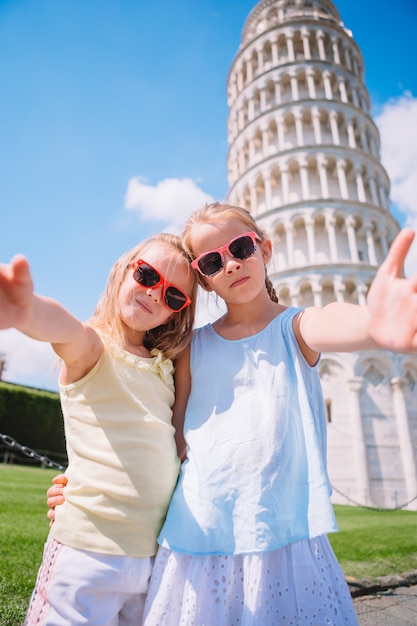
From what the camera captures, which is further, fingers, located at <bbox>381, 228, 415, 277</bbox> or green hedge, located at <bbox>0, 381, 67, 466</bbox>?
green hedge, located at <bbox>0, 381, 67, 466</bbox>

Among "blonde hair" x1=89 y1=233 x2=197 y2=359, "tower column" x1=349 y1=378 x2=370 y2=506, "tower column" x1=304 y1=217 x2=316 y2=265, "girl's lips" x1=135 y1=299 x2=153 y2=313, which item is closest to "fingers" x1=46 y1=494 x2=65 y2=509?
"blonde hair" x1=89 y1=233 x2=197 y2=359

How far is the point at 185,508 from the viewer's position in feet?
4.66

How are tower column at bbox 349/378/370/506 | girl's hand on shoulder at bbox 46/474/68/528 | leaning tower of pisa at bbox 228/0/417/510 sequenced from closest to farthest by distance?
girl's hand on shoulder at bbox 46/474/68/528 → tower column at bbox 349/378/370/506 → leaning tower of pisa at bbox 228/0/417/510

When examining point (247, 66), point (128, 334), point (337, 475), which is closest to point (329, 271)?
point (337, 475)

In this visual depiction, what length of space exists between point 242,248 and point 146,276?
1.51 feet

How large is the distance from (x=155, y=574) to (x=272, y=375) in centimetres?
84

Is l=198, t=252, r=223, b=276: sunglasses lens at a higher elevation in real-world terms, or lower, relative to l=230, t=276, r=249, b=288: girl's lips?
higher

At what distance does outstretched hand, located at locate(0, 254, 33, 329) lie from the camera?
103 centimetres

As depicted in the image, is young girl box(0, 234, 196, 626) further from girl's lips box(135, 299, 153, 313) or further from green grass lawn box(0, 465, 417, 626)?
green grass lawn box(0, 465, 417, 626)

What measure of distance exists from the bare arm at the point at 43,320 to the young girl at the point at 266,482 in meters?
0.52

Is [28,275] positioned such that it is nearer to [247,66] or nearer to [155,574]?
[155,574]

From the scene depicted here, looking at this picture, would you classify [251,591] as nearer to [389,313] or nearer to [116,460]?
[116,460]

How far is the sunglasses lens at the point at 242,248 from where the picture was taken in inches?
69.9

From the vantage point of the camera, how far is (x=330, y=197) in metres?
25.1
